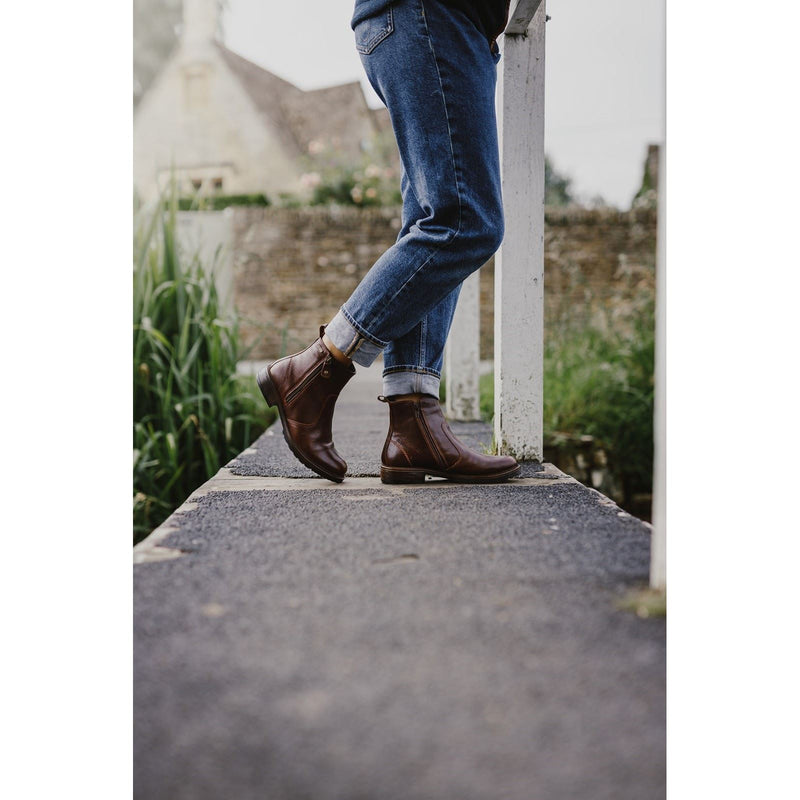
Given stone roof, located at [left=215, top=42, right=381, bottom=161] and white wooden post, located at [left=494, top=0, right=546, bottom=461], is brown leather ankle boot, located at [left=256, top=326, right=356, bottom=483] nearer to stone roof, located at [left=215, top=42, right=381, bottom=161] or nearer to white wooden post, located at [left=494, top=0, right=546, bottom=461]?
white wooden post, located at [left=494, top=0, right=546, bottom=461]

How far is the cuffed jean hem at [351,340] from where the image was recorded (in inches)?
47.3

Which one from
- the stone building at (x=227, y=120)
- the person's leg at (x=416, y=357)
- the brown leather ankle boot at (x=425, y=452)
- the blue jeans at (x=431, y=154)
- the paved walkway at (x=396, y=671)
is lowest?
the paved walkway at (x=396, y=671)

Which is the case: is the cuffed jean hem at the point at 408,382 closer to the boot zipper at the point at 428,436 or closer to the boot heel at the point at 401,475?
the boot zipper at the point at 428,436

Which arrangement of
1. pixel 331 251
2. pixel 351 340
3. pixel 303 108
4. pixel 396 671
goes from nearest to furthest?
pixel 396 671, pixel 351 340, pixel 331 251, pixel 303 108

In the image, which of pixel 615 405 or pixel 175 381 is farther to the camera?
pixel 615 405

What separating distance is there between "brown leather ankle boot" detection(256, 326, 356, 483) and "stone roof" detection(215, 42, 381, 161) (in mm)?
10964

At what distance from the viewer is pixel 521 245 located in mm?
→ 1517

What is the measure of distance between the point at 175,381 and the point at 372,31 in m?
1.55

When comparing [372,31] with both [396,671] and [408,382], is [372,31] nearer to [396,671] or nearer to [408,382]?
[408,382]

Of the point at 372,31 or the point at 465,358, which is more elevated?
the point at 372,31

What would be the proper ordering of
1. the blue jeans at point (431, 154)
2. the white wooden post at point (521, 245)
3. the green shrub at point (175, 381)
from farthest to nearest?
the green shrub at point (175, 381) → the white wooden post at point (521, 245) → the blue jeans at point (431, 154)

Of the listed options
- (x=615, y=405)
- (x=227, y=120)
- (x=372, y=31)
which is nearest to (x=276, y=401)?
(x=372, y=31)

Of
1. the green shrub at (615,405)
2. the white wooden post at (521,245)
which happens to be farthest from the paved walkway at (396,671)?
the green shrub at (615,405)

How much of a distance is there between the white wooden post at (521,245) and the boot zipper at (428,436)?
A: 0.30m
